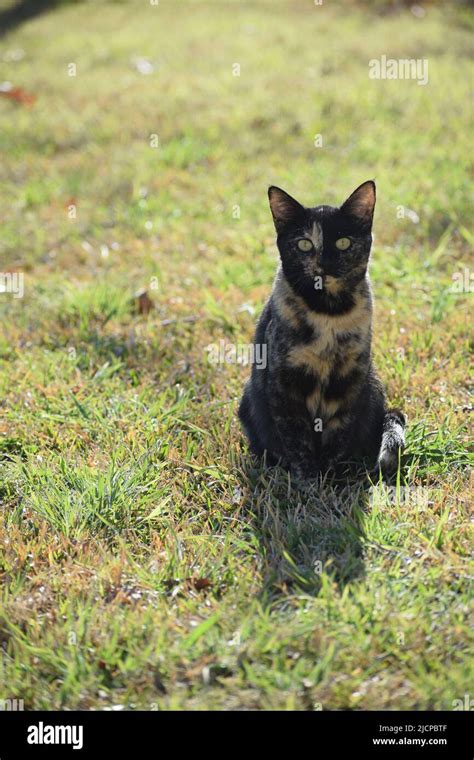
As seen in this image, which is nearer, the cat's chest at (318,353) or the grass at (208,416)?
the grass at (208,416)

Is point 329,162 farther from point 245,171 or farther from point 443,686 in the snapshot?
point 443,686

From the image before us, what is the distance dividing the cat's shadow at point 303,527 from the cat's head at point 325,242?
0.81 metres

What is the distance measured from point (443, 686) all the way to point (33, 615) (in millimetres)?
1386

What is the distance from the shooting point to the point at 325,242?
3.46m

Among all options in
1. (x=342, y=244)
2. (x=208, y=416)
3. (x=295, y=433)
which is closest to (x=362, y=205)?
(x=342, y=244)

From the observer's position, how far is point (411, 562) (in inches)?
115

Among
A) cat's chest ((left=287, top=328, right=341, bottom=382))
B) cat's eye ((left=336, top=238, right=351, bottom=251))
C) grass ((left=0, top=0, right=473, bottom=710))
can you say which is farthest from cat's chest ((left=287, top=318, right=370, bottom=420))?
grass ((left=0, top=0, right=473, bottom=710))

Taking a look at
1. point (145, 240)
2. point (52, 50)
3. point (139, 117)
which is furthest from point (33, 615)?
point (52, 50)

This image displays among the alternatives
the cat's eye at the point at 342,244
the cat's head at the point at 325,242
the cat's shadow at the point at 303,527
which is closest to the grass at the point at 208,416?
the cat's shadow at the point at 303,527

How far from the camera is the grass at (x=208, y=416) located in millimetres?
2611

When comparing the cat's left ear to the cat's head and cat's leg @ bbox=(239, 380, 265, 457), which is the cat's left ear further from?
cat's leg @ bbox=(239, 380, 265, 457)

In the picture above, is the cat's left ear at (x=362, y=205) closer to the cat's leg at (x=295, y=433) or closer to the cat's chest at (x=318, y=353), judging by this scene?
the cat's chest at (x=318, y=353)

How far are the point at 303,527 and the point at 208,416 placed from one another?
1.00 meters

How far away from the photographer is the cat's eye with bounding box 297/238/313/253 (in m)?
3.47
